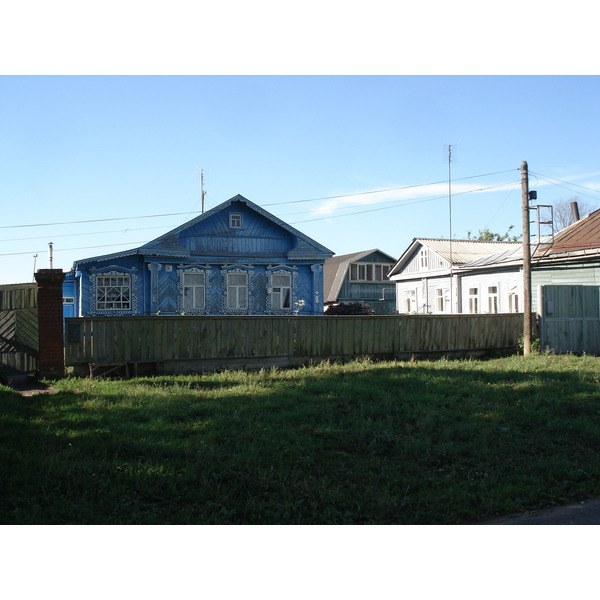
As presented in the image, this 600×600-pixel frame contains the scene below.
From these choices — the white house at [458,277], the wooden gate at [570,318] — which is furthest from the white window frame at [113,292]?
the wooden gate at [570,318]

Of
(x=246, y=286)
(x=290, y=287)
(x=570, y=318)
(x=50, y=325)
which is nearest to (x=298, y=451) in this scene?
(x=50, y=325)

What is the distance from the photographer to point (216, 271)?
23203mm

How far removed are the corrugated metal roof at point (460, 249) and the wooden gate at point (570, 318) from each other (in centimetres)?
930

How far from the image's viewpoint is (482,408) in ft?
27.9

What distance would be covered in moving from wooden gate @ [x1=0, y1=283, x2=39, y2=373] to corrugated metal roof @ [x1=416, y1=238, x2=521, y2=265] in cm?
1971

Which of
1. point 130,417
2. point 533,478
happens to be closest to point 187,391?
point 130,417

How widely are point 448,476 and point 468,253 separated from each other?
2469cm

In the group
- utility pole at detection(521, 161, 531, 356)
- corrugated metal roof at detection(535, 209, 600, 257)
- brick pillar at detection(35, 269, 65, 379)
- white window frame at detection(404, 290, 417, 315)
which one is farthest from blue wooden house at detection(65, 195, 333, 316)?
brick pillar at detection(35, 269, 65, 379)

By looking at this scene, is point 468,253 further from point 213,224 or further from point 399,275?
point 213,224

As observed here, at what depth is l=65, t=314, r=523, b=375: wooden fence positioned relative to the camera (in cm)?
1204

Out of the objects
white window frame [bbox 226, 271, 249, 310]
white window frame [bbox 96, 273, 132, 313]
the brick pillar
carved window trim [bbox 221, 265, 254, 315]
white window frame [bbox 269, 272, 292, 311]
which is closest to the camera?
the brick pillar

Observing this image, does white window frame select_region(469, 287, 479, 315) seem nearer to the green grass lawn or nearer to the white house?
the white house

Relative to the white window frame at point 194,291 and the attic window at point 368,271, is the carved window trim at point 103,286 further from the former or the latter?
the attic window at point 368,271

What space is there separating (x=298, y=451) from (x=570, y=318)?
44.5 ft
